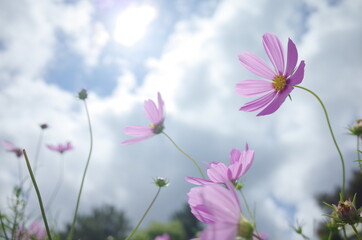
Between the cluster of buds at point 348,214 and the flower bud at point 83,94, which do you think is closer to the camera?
the cluster of buds at point 348,214

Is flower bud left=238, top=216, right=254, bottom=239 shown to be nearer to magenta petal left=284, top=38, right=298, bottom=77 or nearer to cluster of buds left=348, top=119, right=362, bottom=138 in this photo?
magenta petal left=284, top=38, right=298, bottom=77

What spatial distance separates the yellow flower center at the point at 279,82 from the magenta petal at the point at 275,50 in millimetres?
15

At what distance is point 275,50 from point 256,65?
0.17ft

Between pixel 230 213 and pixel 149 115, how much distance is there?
76 centimetres

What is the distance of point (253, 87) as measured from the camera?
2.29 feet

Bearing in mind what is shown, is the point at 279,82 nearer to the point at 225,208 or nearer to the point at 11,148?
the point at 225,208

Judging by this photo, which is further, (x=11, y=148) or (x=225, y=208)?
(x=11, y=148)

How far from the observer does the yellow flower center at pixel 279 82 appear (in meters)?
0.68

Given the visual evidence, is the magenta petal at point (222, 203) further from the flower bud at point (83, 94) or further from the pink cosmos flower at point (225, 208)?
the flower bud at point (83, 94)

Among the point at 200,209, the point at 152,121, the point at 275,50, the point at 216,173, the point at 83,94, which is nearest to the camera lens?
the point at 200,209

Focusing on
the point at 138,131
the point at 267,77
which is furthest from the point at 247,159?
the point at 138,131

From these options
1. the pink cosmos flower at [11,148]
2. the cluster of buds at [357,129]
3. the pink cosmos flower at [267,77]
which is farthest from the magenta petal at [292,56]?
the pink cosmos flower at [11,148]

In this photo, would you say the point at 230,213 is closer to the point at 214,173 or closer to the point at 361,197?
the point at 214,173

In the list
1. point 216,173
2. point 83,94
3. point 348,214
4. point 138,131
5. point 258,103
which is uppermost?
point 83,94
